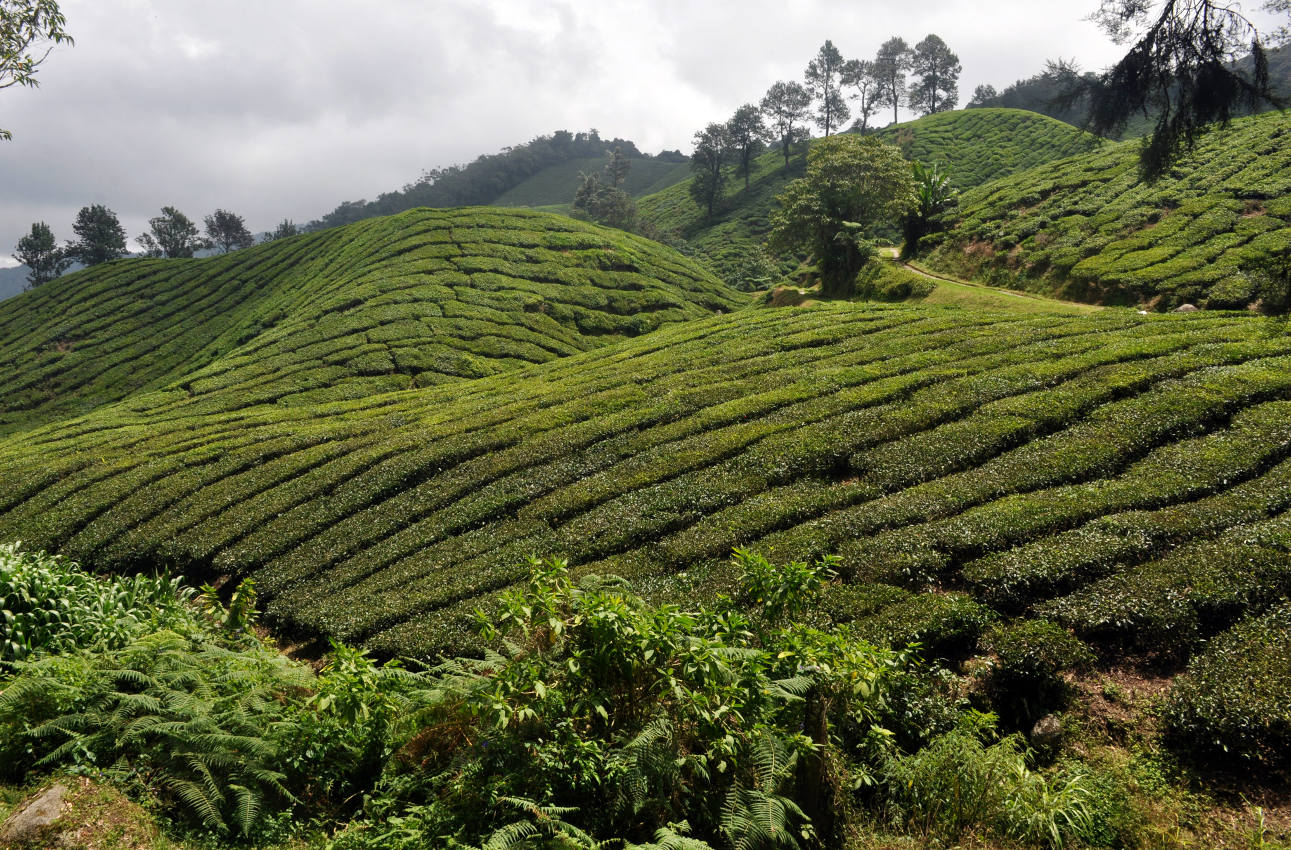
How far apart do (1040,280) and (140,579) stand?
44.2 meters

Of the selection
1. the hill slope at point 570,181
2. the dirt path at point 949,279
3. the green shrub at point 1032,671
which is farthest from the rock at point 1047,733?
the hill slope at point 570,181

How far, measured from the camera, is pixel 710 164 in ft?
309

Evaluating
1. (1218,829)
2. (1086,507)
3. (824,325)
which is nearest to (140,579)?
(1218,829)

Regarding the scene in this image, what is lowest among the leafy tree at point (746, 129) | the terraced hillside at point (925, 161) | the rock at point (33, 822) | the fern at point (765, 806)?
the fern at point (765, 806)

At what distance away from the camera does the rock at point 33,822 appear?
567 cm

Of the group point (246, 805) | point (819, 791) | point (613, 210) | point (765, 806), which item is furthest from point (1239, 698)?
point (613, 210)

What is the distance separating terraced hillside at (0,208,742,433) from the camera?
38.6m

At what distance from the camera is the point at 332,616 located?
47.0ft

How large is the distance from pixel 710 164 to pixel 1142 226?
6611cm

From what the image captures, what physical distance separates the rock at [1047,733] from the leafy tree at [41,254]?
124 m

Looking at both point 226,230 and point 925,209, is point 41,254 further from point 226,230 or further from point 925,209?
point 925,209

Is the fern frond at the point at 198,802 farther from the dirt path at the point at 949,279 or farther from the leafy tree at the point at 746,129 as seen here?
the leafy tree at the point at 746,129

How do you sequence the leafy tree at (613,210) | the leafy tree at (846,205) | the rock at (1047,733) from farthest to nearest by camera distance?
the leafy tree at (613,210)
the leafy tree at (846,205)
the rock at (1047,733)

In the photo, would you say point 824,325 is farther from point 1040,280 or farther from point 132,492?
point 132,492
